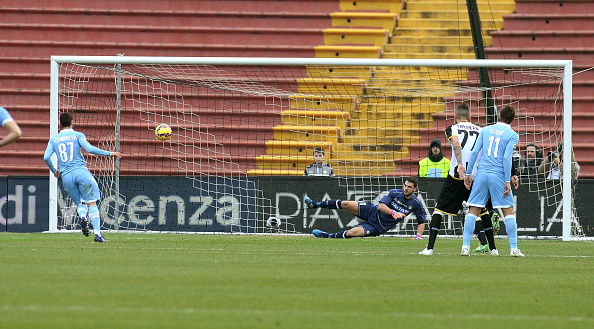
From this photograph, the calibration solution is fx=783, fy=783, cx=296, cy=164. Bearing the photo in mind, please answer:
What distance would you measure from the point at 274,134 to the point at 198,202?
3514mm

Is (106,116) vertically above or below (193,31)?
below

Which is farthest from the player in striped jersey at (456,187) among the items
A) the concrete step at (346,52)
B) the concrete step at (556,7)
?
the concrete step at (556,7)

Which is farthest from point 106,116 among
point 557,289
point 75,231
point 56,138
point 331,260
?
point 557,289

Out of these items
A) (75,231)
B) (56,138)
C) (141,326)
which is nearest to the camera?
(141,326)

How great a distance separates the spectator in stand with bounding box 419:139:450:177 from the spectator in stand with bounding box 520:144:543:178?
1.49 metres

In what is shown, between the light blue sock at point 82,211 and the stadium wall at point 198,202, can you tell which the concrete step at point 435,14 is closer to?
the stadium wall at point 198,202

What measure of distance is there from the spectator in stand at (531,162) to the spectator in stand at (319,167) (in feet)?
12.5

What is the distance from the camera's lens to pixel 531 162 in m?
15.6

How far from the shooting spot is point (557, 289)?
6.29 m

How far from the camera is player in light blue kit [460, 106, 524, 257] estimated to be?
9414 mm

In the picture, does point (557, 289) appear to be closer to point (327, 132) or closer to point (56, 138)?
point (56, 138)

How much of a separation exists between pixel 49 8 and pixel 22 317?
1812 centimetres

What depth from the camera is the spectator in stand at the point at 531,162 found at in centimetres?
1522

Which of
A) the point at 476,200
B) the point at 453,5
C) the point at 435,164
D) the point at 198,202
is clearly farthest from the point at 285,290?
the point at 453,5
